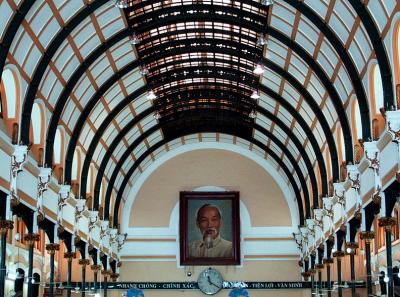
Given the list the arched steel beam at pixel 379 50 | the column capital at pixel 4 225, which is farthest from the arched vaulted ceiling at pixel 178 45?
the column capital at pixel 4 225

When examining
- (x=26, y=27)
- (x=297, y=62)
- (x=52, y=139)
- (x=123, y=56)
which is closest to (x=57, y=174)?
(x=52, y=139)

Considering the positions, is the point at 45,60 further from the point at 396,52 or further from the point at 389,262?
the point at 389,262

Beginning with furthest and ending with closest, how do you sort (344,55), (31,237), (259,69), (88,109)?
(88,109)
(259,69)
(31,237)
(344,55)

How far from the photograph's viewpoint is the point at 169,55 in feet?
161

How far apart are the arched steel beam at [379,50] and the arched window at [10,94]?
15.8 m

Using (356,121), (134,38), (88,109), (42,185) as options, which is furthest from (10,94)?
(356,121)

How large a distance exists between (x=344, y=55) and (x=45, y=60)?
Answer: 14.6m

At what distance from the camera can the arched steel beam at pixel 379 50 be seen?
29.8 m

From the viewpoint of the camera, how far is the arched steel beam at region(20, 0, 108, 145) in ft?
114

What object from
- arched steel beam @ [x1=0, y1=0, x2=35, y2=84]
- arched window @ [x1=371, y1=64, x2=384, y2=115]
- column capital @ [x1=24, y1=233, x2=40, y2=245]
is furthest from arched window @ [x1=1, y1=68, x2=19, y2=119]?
arched window @ [x1=371, y1=64, x2=384, y2=115]

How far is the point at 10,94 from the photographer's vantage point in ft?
115

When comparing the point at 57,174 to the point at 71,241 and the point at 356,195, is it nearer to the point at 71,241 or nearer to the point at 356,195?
the point at 71,241

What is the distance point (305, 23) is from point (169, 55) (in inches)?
481

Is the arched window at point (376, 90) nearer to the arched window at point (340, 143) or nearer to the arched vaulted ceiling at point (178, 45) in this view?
the arched vaulted ceiling at point (178, 45)
